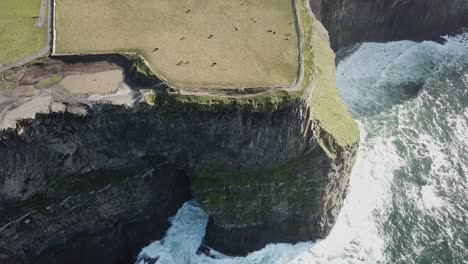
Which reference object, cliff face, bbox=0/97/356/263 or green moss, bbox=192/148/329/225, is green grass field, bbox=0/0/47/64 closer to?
cliff face, bbox=0/97/356/263

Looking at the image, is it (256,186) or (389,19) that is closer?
(256,186)

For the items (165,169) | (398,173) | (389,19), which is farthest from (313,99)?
(389,19)

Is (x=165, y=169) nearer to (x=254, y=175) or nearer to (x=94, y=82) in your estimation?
(x=254, y=175)

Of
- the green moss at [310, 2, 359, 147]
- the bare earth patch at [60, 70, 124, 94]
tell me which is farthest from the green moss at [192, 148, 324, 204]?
the bare earth patch at [60, 70, 124, 94]

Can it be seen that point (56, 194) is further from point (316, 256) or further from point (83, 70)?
point (316, 256)

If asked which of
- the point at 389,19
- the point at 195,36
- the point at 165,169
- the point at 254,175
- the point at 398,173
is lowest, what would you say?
the point at 398,173

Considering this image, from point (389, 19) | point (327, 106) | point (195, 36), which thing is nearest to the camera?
point (195, 36)

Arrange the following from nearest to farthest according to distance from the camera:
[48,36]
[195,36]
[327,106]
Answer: [48,36], [195,36], [327,106]
